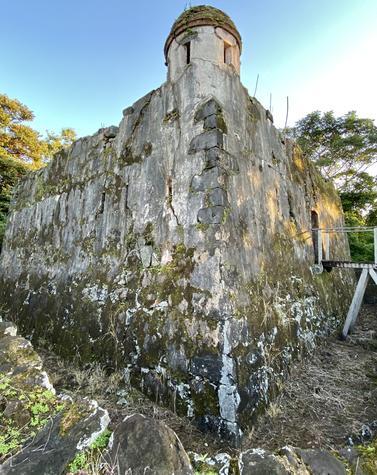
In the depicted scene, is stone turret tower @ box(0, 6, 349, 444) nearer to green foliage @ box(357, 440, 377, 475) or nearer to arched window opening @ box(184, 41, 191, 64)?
arched window opening @ box(184, 41, 191, 64)

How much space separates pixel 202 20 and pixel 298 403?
5.62m

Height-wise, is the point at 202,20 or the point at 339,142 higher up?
the point at 339,142

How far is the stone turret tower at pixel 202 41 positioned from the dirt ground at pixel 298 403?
4.48 m

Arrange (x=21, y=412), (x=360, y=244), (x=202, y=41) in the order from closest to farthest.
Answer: (x=21, y=412), (x=202, y=41), (x=360, y=244)

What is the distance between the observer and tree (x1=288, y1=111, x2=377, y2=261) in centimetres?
1454

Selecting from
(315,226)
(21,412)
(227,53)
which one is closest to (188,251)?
(21,412)

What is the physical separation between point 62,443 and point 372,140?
19155 millimetres

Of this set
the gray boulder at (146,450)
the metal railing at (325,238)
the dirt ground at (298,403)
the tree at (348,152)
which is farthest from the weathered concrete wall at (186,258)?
the tree at (348,152)

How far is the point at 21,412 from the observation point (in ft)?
6.63

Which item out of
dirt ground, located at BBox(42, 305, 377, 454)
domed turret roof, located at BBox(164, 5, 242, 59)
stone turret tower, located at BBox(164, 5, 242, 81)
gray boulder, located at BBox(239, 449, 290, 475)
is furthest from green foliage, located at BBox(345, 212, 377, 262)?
gray boulder, located at BBox(239, 449, 290, 475)

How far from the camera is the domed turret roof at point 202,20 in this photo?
438cm

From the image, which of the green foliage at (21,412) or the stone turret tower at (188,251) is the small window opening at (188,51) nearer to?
the stone turret tower at (188,251)

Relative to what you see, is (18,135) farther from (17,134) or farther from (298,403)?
(298,403)

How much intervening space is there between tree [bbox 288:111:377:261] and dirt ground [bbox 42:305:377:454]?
35.2 feet
